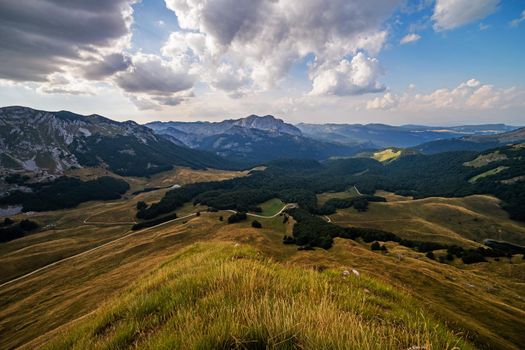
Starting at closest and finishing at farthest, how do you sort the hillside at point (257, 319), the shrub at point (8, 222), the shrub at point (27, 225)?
the hillside at point (257, 319)
the shrub at point (27, 225)
the shrub at point (8, 222)

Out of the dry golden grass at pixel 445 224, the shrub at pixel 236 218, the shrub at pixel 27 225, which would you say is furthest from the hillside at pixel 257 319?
the shrub at pixel 27 225

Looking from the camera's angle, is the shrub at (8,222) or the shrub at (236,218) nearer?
the shrub at (236,218)

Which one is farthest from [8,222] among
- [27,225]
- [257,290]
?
[257,290]

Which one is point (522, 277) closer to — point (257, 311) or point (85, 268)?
point (257, 311)

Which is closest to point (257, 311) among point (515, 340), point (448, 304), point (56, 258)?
point (515, 340)

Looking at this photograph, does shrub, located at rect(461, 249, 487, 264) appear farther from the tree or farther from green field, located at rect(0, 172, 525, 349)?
the tree

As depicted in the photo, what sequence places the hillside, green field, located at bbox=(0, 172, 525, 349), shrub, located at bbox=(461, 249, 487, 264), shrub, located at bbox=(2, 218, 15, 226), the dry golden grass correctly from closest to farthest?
1. the hillside
2. green field, located at bbox=(0, 172, 525, 349)
3. shrub, located at bbox=(461, 249, 487, 264)
4. the dry golden grass
5. shrub, located at bbox=(2, 218, 15, 226)

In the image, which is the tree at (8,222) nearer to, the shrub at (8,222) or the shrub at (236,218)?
the shrub at (8,222)

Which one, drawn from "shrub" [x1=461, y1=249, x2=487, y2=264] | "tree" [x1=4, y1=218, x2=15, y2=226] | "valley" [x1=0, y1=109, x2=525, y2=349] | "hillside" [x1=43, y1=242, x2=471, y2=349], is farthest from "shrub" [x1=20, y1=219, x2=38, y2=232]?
"shrub" [x1=461, y1=249, x2=487, y2=264]

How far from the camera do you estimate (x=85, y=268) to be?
100500 mm

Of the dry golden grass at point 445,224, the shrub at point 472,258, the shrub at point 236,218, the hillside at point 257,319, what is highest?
the hillside at point 257,319

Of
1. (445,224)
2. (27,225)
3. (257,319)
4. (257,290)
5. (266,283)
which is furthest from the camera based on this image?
(445,224)

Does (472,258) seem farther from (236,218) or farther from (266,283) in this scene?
(266,283)

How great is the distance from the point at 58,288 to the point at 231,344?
111 metres
